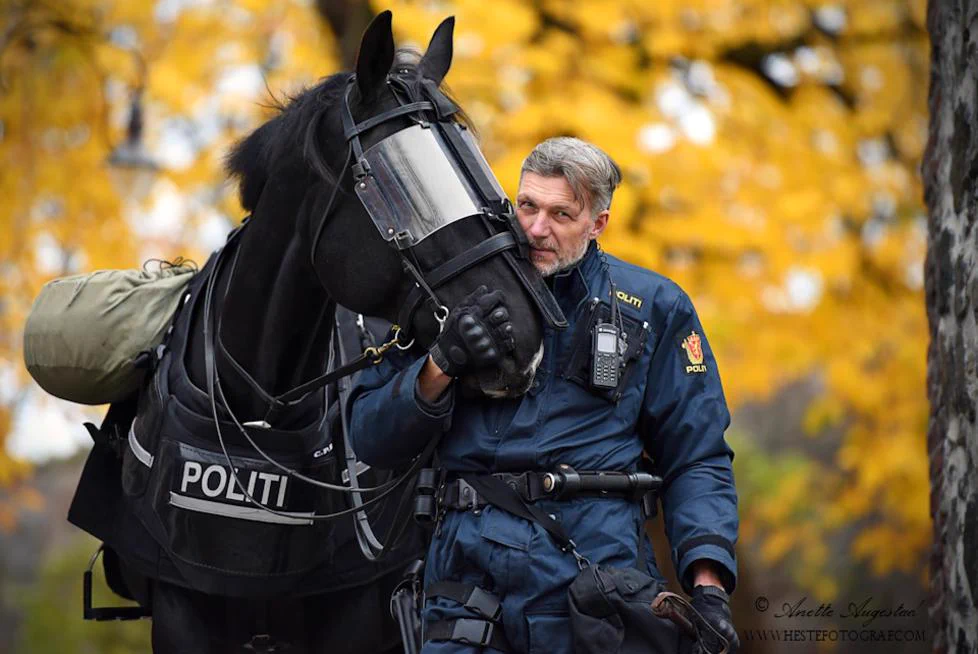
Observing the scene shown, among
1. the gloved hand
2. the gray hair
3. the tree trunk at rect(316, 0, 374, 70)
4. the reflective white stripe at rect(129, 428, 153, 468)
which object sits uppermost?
the tree trunk at rect(316, 0, 374, 70)

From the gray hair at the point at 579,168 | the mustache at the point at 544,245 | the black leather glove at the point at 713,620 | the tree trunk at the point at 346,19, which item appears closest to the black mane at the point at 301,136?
the gray hair at the point at 579,168

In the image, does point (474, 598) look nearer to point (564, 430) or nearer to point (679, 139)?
point (564, 430)

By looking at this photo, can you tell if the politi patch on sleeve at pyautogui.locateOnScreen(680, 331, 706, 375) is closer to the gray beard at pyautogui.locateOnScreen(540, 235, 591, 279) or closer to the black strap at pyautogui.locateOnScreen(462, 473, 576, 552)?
the gray beard at pyautogui.locateOnScreen(540, 235, 591, 279)

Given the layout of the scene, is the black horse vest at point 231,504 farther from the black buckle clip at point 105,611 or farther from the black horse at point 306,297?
the black buckle clip at point 105,611

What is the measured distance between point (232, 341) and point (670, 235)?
4.05m

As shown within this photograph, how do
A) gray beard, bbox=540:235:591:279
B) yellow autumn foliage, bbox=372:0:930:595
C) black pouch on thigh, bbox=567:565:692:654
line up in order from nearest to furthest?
1. black pouch on thigh, bbox=567:565:692:654
2. gray beard, bbox=540:235:591:279
3. yellow autumn foliage, bbox=372:0:930:595

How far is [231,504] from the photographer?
3686 millimetres

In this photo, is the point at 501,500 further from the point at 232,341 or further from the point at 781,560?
the point at 781,560

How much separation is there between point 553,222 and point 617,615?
97 centimetres

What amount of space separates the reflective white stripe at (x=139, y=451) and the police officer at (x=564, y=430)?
948mm

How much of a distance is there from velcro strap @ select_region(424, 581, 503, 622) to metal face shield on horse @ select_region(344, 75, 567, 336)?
2.13ft

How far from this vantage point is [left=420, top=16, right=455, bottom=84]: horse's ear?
3547 mm

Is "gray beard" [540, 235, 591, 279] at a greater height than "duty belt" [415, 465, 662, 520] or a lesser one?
greater

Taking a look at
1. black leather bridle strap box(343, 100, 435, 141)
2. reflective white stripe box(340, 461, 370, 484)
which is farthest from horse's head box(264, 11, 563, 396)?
reflective white stripe box(340, 461, 370, 484)
